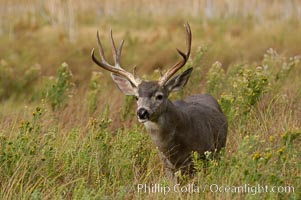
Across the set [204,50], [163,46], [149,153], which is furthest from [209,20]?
[149,153]

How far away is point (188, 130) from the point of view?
18.8 feet

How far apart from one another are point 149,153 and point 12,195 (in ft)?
5.17

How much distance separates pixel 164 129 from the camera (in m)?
5.63

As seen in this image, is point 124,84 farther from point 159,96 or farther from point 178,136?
point 178,136

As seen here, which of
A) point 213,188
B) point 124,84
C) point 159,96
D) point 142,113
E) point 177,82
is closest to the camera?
point 213,188

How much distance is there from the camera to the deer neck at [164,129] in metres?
5.62

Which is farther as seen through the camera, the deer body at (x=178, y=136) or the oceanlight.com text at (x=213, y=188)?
the deer body at (x=178, y=136)

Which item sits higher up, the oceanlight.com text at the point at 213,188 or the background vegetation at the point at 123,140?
the background vegetation at the point at 123,140

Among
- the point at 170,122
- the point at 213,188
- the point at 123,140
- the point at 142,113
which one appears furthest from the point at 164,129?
the point at 213,188

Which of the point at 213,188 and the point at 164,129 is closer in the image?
the point at 213,188

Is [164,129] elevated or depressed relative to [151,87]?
depressed

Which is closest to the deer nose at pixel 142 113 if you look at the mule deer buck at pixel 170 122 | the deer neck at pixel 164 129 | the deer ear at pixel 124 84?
the mule deer buck at pixel 170 122

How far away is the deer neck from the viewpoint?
5621 mm

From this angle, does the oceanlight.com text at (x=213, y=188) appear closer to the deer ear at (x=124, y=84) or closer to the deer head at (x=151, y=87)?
the deer head at (x=151, y=87)
